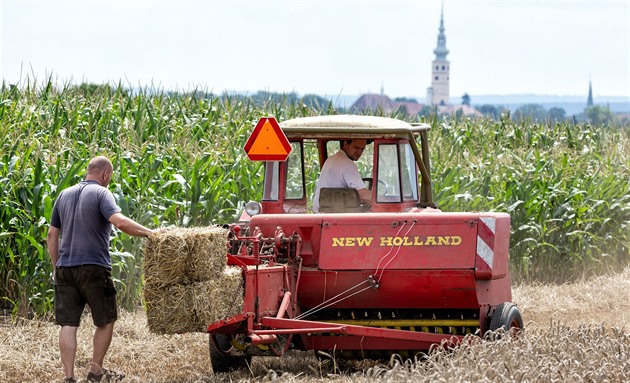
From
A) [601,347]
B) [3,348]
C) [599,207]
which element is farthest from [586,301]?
[3,348]

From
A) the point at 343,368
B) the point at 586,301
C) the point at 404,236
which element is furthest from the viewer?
the point at 586,301

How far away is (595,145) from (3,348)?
42.7ft

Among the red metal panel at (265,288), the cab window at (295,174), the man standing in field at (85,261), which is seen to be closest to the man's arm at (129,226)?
the man standing in field at (85,261)

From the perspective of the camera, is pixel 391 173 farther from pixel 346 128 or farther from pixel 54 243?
pixel 54 243

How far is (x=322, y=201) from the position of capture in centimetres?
958

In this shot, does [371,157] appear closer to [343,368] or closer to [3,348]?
[343,368]

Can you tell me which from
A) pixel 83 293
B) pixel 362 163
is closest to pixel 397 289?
pixel 362 163

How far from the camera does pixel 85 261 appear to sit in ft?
→ 26.9

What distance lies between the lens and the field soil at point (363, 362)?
6.95m

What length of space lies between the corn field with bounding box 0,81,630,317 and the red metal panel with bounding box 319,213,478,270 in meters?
3.00

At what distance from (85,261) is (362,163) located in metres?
2.91

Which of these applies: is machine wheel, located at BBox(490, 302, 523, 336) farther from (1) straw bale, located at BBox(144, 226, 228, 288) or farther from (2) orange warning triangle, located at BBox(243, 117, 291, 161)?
(1) straw bale, located at BBox(144, 226, 228, 288)

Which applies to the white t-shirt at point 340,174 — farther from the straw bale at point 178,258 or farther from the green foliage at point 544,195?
the green foliage at point 544,195

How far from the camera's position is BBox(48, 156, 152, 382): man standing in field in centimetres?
821
